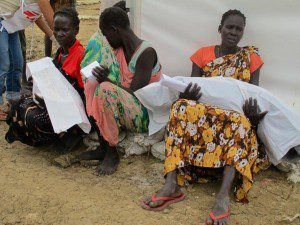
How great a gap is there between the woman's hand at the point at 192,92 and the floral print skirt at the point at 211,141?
14cm

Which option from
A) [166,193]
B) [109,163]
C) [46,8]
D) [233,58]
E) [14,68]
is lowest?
[109,163]

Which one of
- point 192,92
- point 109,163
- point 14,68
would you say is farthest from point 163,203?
point 14,68

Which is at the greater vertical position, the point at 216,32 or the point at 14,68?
the point at 216,32

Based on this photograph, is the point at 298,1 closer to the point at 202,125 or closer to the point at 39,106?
the point at 202,125

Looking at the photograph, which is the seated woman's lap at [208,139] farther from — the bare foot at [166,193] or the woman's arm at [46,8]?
the woman's arm at [46,8]

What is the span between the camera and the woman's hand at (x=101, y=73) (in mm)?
2994

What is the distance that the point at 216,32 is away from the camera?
12.2 feet

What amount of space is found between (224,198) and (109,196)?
2.46ft

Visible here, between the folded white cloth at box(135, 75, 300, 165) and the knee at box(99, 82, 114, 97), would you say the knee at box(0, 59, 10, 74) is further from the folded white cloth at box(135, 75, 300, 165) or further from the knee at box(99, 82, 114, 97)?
the folded white cloth at box(135, 75, 300, 165)

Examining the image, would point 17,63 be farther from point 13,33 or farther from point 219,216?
point 219,216

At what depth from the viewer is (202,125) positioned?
2770 millimetres

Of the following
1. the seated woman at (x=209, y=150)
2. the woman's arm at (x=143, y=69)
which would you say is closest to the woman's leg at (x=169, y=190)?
the seated woman at (x=209, y=150)

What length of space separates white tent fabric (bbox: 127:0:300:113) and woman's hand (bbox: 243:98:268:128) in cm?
80

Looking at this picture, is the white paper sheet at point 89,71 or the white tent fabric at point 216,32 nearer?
the white paper sheet at point 89,71
